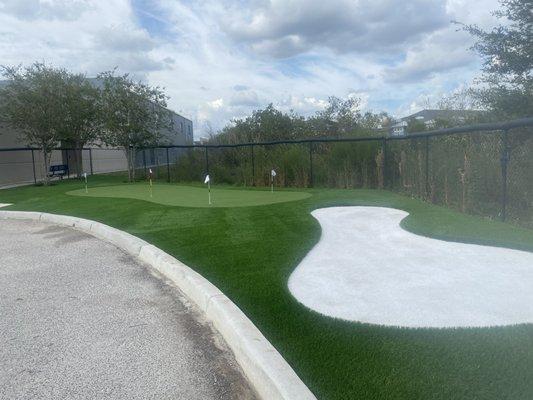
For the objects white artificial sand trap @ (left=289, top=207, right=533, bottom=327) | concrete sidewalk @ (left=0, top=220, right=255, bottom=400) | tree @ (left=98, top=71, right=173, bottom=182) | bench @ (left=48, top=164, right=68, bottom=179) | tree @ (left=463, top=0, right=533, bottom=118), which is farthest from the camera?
bench @ (left=48, top=164, right=68, bottom=179)

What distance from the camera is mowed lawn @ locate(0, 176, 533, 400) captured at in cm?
296

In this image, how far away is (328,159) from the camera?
667 inches

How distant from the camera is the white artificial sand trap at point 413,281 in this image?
420cm

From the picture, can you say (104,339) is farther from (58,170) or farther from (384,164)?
(58,170)

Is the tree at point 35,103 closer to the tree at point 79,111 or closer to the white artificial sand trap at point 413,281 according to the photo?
the tree at point 79,111

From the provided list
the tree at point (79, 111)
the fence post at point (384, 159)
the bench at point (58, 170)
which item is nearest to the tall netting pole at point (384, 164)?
the fence post at point (384, 159)

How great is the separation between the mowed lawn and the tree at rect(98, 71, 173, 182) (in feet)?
47.3

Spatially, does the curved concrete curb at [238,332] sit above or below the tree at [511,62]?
below

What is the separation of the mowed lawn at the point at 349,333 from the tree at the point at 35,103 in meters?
14.3

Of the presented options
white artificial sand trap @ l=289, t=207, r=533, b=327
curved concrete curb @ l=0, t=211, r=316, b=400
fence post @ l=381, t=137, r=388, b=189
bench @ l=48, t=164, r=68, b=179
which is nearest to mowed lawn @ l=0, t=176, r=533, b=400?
curved concrete curb @ l=0, t=211, r=316, b=400

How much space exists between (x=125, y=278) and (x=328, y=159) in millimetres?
11948

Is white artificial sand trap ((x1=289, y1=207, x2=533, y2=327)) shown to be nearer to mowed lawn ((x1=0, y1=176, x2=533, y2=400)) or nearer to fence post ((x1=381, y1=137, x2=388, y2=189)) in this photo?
mowed lawn ((x1=0, y1=176, x2=533, y2=400))

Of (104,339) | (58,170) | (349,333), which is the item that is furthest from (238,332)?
(58,170)

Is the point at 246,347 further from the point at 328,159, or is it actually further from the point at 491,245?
the point at 328,159
